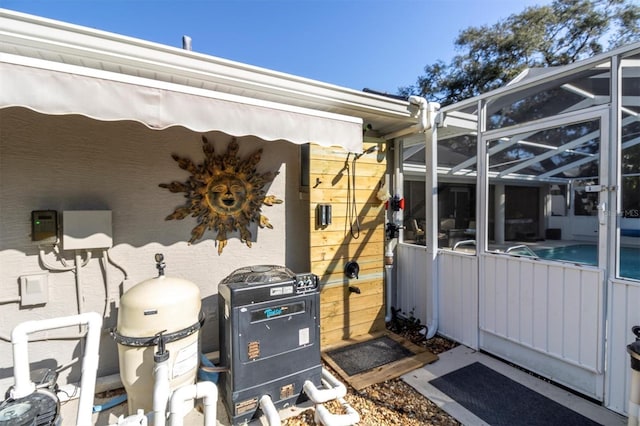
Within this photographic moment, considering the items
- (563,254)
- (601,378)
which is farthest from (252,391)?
(563,254)

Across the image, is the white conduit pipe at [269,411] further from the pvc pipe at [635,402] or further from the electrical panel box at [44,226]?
the pvc pipe at [635,402]

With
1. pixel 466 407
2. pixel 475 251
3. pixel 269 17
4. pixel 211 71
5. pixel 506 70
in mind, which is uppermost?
pixel 506 70

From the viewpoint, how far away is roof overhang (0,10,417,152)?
6.25ft

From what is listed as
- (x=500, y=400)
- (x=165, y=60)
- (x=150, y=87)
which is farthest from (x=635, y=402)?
(x=165, y=60)

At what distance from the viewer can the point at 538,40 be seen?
49.3 feet

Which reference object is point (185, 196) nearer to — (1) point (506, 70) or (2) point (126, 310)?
(2) point (126, 310)

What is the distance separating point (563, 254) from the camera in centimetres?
307

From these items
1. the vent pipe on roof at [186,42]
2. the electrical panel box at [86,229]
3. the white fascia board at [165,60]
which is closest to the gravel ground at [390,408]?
the electrical panel box at [86,229]

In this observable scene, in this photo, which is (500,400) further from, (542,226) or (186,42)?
(186,42)

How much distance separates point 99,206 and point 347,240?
2947mm

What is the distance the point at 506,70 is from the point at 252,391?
763 inches

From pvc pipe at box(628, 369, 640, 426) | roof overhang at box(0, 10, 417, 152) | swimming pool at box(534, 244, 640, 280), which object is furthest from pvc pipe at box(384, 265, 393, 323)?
pvc pipe at box(628, 369, 640, 426)

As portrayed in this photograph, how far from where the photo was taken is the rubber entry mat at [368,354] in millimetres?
3381

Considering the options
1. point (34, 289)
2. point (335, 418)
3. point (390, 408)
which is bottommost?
point (390, 408)
